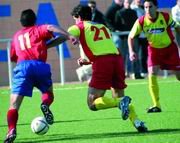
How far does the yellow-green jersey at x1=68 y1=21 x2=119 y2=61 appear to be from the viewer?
9977 mm

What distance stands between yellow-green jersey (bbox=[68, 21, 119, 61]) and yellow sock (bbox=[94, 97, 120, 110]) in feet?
1.88

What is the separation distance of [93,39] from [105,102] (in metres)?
0.86

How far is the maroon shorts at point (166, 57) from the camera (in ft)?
40.0

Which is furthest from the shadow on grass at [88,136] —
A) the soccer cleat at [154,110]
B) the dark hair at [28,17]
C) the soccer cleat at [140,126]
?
the soccer cleat at [154,110]

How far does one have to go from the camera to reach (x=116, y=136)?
9625mm

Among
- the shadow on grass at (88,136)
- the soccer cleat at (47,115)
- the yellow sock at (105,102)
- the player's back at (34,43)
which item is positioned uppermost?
the player's back at (34,43)

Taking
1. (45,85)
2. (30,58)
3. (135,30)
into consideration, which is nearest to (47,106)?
(45,85)

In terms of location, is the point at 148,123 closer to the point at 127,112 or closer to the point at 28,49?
the point at 127,112

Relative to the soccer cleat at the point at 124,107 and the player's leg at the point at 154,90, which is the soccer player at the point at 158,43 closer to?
the player's leg at the point at 154,90

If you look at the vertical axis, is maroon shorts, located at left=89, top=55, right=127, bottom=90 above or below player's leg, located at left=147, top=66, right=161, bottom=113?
above

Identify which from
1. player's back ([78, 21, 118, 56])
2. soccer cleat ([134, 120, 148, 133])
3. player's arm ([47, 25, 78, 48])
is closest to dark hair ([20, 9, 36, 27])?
player's arm ([47, 25, 78, 48])

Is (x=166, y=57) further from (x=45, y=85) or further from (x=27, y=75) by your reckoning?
(x=27, y=75)

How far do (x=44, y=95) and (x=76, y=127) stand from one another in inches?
38.8

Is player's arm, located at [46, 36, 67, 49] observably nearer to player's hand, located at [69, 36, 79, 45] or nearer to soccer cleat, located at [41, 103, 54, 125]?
player's hand, located at [69, 36, 79, 45]
